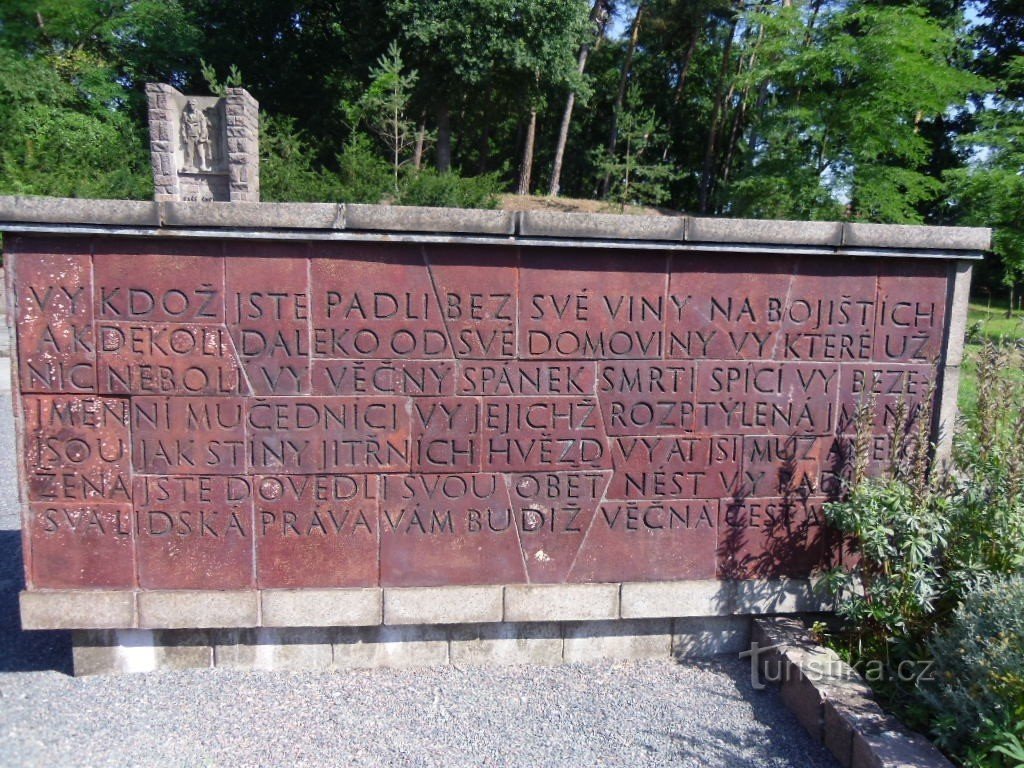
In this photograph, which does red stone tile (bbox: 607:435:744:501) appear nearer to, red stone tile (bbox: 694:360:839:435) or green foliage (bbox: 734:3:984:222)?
red stone tile (bbox: 694:360:839:435)

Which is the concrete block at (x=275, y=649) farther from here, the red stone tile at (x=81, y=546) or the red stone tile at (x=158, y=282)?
the red stone tile at (x=158, y=282)

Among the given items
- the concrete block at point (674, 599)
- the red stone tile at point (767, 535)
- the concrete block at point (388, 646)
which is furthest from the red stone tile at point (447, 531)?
the red stone tile at point (767, 535)

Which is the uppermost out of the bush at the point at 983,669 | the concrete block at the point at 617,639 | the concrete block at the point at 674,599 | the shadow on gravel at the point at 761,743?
the bush at the point at 983,669

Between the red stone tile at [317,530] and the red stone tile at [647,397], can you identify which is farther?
the red stone tile at [647,397]

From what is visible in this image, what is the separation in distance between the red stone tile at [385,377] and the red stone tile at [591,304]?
1.49 ft

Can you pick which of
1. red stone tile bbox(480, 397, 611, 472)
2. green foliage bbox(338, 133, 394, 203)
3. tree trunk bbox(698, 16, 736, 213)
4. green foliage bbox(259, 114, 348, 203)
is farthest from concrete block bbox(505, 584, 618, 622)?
tree trunk bbox(698, 16, 736, 213)

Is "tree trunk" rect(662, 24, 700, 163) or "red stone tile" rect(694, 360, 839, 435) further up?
"tree trunk" rect(662, 24, 700, 163)

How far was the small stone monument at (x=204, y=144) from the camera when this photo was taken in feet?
Result: 41.8

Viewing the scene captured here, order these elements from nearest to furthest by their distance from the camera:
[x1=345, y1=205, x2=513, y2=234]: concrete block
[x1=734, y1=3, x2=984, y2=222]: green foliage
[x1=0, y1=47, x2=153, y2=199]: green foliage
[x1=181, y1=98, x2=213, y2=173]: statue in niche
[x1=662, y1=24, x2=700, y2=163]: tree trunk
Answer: [x1=345, y1=205, x2=513, y2=234]: concrete block → [x1=181, y1=98, x2=213, y2=173]: statue in niche → [x1=734, y1=3, x2=984, y2=222]: green foliage → [x1=0, y1=47, x2=153, y2=199]: green foliage → [x1=662, y1=24, x2=700, y2=163]: tree trunk

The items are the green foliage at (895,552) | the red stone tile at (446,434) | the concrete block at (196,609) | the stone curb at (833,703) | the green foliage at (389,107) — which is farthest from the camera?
the green foliage at (389,107)

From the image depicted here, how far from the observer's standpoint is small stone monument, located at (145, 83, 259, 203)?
1273 centimetres

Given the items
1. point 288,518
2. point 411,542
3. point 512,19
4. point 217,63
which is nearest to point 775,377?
point 411,542

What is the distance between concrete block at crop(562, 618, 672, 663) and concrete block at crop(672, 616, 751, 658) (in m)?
0.06

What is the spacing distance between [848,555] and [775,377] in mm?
1143
